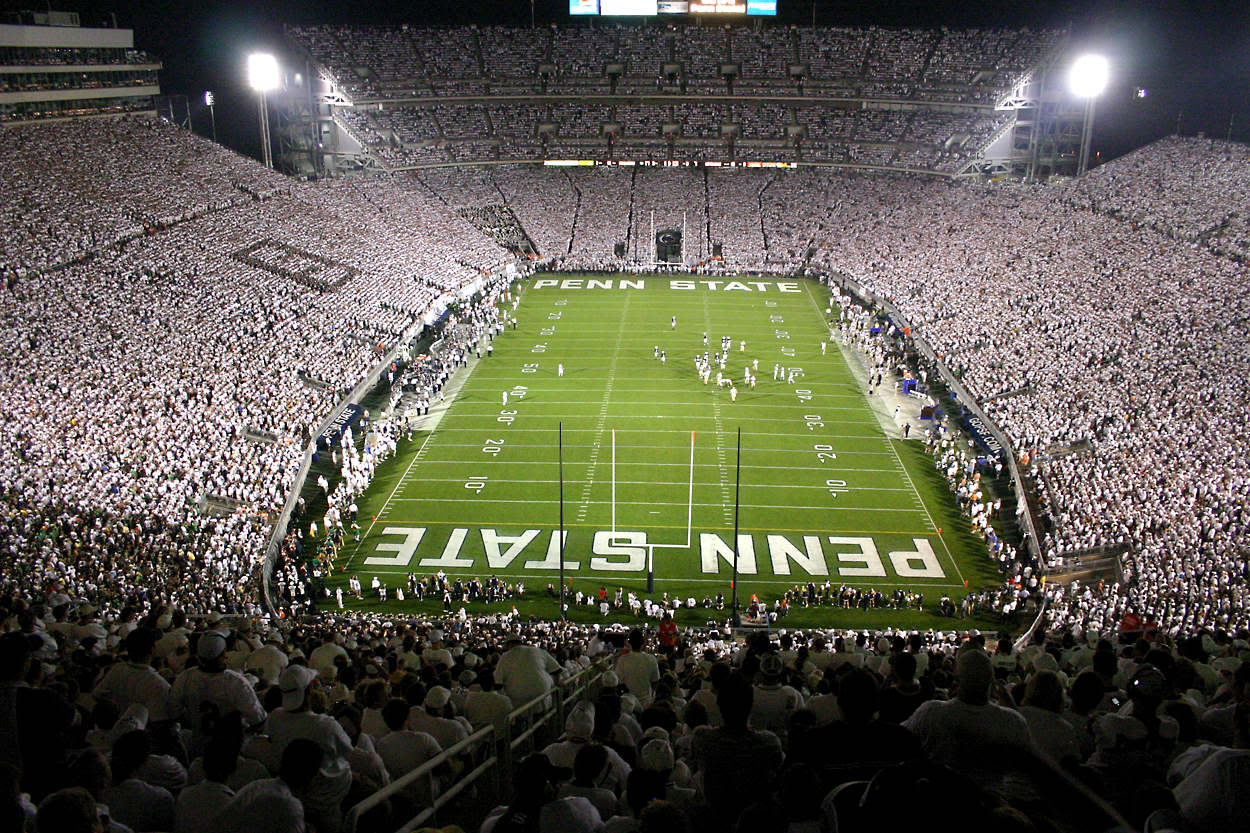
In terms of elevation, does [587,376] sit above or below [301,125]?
below

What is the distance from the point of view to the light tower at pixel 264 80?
5900cm

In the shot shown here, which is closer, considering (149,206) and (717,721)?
(717,721)

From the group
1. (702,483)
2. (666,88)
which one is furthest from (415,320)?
(666,88)

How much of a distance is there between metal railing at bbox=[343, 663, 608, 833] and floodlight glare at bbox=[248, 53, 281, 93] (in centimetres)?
5832

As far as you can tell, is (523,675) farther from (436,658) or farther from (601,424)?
(601,424)

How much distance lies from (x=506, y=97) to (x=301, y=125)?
50.9ft

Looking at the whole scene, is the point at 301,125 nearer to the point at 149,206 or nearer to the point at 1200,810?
the point at 149,206

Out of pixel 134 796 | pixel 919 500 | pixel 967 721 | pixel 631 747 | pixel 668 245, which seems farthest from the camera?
pixel 668 245

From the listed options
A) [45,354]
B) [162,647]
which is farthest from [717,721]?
[45,354]

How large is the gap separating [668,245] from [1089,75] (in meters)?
26.0

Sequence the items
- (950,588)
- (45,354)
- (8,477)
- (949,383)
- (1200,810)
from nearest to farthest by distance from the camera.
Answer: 1. (1200,810)
2. (8,477)
3. (950,588)
4. (45,354)
5. (949,383)

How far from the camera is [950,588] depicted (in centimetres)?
2211

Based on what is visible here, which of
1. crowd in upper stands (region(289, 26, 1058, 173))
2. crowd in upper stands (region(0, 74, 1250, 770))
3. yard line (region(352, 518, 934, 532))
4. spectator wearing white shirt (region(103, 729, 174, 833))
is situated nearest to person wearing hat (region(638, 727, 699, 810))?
spectator wearing white shirt (region(103, 729, 174, 833))

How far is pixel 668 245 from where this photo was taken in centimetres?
6200
